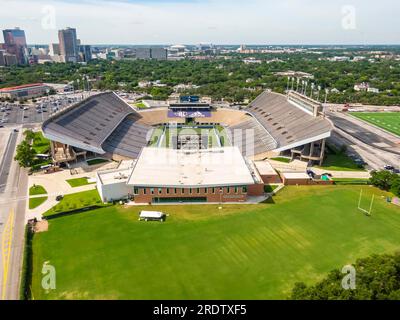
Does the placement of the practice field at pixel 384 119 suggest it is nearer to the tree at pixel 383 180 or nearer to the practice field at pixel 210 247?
the tree at pixel 383 180

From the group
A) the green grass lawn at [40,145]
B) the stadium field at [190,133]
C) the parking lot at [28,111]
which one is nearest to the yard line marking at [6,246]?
the green grass lawn at [40,145]

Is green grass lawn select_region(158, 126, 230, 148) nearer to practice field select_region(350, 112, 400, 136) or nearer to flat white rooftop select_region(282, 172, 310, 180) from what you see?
flat white rooftop select_region(282, 172, 310, 180)

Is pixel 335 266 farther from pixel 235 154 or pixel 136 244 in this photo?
pixel 235 154

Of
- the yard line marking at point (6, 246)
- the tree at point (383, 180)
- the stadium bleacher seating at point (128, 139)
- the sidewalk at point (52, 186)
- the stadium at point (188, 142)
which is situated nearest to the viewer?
the yard line marking at point (6, 246)

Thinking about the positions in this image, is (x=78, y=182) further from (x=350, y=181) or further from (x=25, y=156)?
(x=350, y=181)

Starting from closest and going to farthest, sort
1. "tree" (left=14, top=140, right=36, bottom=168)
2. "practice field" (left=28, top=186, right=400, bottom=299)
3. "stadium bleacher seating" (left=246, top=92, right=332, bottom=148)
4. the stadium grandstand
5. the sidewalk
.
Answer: "practice field" (left=28, top=186, right=400, bottom=299) < the sidewalk < "tree" (left=14, top=140, right=36, bottom=168) < the stadium grandstand < "stadium bleacher seating" (left=246, top=92, right=332, bottom=148)

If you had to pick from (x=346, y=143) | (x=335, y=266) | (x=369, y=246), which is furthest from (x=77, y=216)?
(x=346, y=143)

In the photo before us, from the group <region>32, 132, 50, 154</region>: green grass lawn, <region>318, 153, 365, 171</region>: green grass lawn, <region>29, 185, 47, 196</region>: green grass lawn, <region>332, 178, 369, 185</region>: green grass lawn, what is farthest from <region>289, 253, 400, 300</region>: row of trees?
<region>32, 132, 50, 154</region>: green grass lawn
